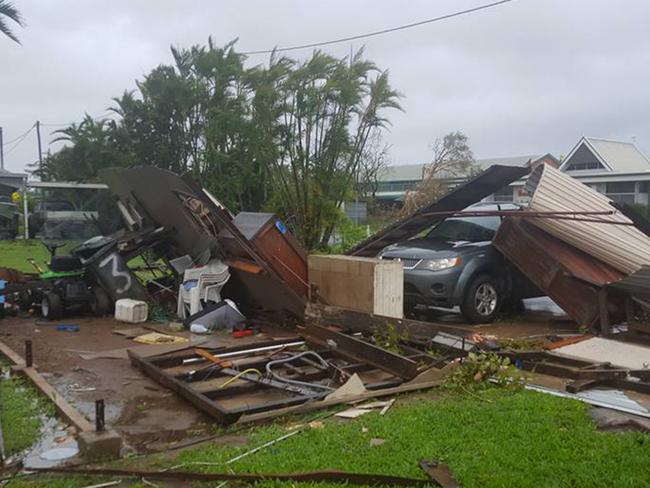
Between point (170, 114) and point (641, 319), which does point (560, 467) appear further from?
point (170, 114)

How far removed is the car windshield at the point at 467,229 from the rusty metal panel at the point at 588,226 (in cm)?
121

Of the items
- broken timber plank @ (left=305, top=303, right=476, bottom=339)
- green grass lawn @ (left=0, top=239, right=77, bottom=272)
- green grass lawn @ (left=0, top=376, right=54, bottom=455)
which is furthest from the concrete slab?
green grass lawn @ (left=0, top=239, right=77, bottom=272)

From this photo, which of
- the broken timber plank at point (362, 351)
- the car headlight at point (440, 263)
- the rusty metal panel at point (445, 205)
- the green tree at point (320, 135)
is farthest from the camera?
the green tree at point (320, 135)

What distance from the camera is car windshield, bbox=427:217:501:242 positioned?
10.3 metres

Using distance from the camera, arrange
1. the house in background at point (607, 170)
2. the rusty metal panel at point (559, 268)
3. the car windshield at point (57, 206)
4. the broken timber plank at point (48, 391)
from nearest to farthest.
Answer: the broken timber plank at point (48, 391)
the rusty metal panel at point (559, 268)
the car windshield at point (57, 206)
the house in background at point (607, 170)

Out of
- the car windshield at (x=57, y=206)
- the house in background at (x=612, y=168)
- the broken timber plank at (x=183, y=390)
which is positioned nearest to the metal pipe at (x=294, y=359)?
the broken timber plank at (x=183, y=390)

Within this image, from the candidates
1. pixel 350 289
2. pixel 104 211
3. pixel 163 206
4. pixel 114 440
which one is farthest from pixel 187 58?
pixel 114 440

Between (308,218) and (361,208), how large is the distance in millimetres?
7525

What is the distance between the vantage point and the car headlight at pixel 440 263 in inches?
365

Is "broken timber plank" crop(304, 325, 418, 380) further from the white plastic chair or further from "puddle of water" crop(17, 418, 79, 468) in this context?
"puddle of water" crop(17, 418, 79, 468)

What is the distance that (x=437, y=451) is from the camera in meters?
4.08

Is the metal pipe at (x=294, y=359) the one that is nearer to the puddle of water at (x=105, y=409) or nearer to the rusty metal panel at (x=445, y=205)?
the puddle of water at (x=105, y=409)

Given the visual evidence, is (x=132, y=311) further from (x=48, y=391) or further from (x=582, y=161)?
(x=582, y=161)

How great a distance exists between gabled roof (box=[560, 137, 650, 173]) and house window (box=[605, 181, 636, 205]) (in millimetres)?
1343
